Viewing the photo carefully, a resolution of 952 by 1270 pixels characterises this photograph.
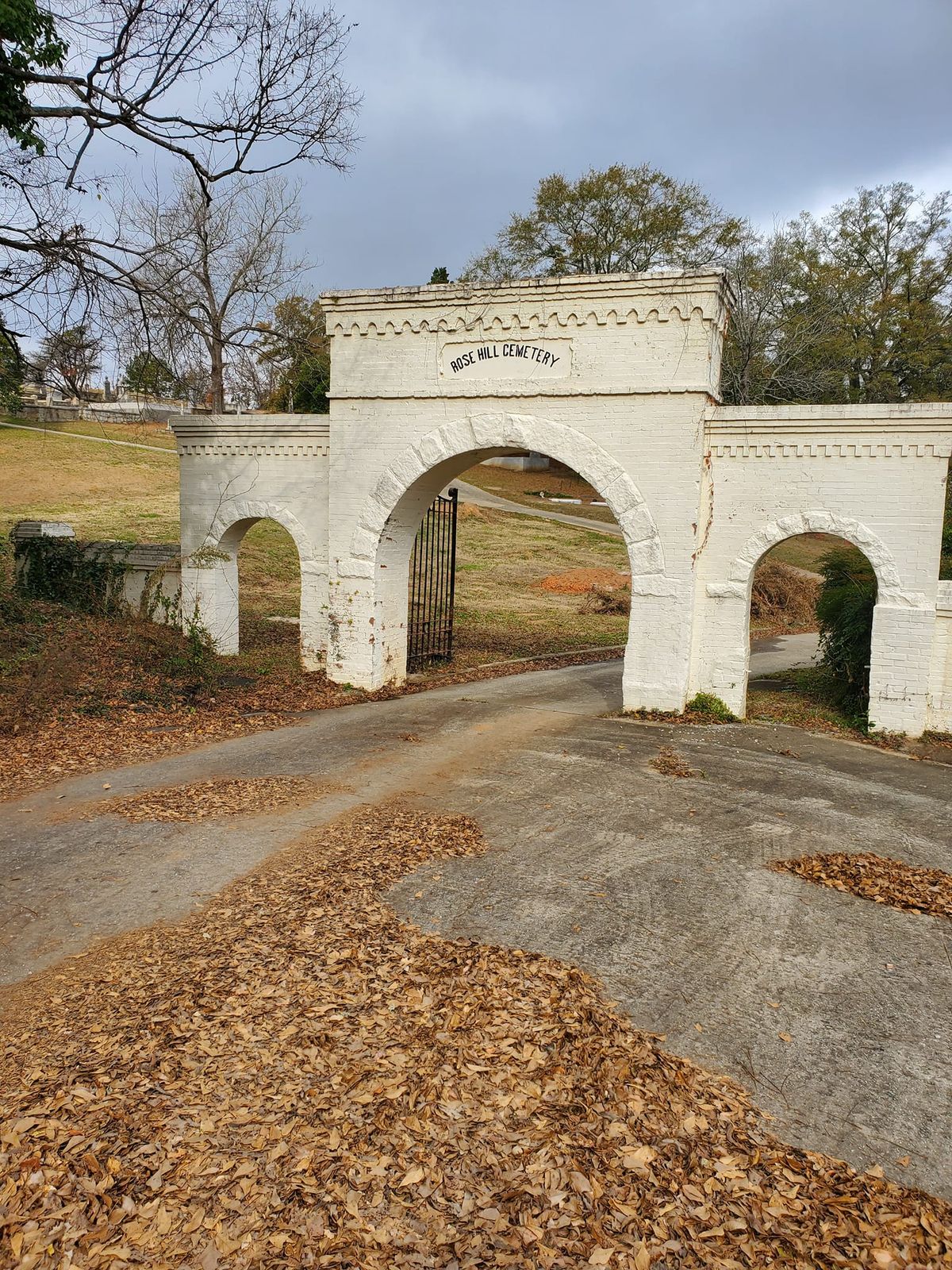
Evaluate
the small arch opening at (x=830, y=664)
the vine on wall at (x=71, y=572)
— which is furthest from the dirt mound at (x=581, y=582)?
the vine on wall at (x=71, y=572)

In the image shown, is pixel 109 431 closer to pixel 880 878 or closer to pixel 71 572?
pixel 71 572

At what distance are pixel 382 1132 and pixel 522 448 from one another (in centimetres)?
860

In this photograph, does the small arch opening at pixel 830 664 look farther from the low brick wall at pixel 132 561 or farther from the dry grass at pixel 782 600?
the low brick wall at pixel 132 561

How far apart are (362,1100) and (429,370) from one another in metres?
9.18

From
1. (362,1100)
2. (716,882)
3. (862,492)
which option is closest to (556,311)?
(862,492)

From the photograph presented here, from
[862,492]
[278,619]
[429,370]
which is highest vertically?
[429,370]

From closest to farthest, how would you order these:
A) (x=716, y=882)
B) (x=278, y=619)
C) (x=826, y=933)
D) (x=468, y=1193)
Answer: (x=468, y=1193) → (x=826, y=933) → (x=716, y=882) → (x=278, y=619)

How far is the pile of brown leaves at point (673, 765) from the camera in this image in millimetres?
8469

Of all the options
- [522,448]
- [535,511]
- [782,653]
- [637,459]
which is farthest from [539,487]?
[637,459]

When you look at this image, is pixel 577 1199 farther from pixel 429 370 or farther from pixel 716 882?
pixel 429 370

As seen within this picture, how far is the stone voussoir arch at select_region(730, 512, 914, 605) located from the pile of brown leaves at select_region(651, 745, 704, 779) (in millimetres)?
2386

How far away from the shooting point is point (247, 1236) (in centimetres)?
304

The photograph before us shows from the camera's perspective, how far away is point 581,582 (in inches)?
1052

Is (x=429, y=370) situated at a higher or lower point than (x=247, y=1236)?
higher
